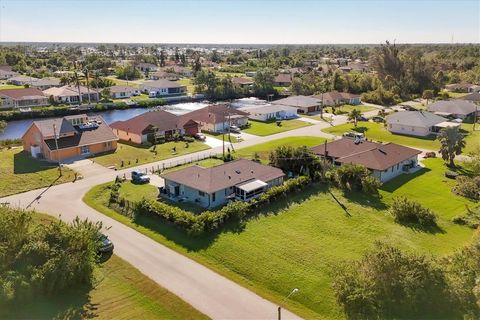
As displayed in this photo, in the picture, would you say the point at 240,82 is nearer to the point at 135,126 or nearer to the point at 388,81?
the point at 388,81

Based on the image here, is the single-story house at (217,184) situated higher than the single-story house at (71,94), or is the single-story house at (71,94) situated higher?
the single-story house at (71,94)

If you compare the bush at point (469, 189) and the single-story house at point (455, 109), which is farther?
the single-story house at point (455, 109)

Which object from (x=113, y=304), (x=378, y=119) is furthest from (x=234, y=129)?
(x=113, y=304)

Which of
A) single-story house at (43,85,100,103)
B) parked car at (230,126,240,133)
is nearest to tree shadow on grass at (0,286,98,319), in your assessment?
parked car at (230,126,240,133)

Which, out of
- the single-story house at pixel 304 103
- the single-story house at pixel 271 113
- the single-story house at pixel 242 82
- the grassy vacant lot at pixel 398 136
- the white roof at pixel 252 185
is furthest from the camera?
the single-story house at pixel 242 82

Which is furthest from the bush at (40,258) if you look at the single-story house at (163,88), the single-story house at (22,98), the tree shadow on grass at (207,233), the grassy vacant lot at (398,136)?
the single-story house at (163,88)

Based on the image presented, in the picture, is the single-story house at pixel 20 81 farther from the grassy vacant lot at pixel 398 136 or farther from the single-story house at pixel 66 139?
the grassy vacant lot at pixel 398 136

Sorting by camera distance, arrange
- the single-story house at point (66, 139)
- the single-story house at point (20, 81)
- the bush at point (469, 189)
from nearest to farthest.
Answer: the bush at point (469, 189) → the single-story house at point (66, 139) → the single-story house at point (20, 81)

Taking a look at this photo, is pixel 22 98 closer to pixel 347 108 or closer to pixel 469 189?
pixel 347 108

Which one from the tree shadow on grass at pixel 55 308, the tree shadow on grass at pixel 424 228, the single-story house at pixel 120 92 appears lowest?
the tree shadow on grass at pixel 424 228
